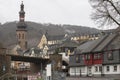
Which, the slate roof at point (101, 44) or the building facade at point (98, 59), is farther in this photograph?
the slate roof at point (101, 44)

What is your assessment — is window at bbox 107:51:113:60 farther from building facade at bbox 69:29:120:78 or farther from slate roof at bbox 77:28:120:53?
slate roof at bbox 77:28:120:53

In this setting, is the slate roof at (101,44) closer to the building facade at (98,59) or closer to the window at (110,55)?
the building facade at (98,59)

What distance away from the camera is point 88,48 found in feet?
280

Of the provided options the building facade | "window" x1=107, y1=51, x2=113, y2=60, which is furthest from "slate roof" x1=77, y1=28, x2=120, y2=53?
"window" x1=107, y1=51, x2=113, y2=60

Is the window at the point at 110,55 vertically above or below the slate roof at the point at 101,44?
below

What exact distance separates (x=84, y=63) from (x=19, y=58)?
34.9 m

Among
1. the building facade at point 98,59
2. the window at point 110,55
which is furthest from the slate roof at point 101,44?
the window at point 110,55

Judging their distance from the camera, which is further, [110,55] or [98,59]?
[98,59]

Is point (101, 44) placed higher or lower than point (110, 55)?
higher

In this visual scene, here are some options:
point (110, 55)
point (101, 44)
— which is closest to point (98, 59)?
point (101, 44)

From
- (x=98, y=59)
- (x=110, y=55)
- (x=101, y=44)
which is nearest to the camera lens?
(x=110, y=55)

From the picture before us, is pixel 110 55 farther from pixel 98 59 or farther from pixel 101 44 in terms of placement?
pixel 101 44

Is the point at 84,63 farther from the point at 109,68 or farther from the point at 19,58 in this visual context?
Answer: the point at 19,58

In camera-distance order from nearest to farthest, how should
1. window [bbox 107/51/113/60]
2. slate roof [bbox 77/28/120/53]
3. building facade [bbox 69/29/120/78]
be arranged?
building facade [bbox 69/29/120/78]
window [bbox 107/51/113/60]
slate roof [bbox 77/28/120/53]
